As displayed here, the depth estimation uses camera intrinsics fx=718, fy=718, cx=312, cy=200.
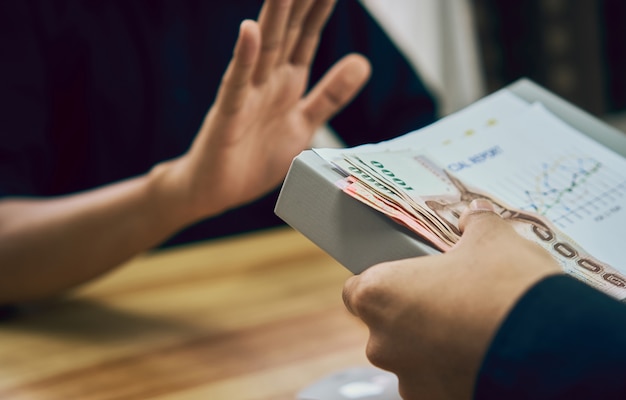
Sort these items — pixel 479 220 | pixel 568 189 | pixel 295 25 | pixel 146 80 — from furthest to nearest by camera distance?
pixel 146 80, pixel 295 25, pixel 568 189, pixel 479 220

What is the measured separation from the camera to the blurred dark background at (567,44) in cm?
232

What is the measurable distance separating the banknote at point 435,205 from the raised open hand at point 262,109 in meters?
0.28

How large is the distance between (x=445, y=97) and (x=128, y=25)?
4.62 ft

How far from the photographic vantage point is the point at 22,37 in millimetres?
1253

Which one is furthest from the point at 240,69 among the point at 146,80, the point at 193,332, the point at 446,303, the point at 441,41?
the point at 441,41

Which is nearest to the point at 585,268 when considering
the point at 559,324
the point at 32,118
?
the point at 559,324

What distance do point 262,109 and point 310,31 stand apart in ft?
0.41

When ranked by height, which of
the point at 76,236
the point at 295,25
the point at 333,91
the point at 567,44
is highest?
the point at 295,25

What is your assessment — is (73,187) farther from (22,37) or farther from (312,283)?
(312,283)

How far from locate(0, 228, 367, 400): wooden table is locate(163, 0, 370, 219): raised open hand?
147 mm

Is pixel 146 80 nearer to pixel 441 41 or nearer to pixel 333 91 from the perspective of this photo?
pixel 333 91

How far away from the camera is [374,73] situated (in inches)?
59.4

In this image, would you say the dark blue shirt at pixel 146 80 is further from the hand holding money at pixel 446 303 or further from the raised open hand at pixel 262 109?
the hand holding money at pixel 446 303

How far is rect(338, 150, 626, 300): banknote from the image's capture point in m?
0.54
